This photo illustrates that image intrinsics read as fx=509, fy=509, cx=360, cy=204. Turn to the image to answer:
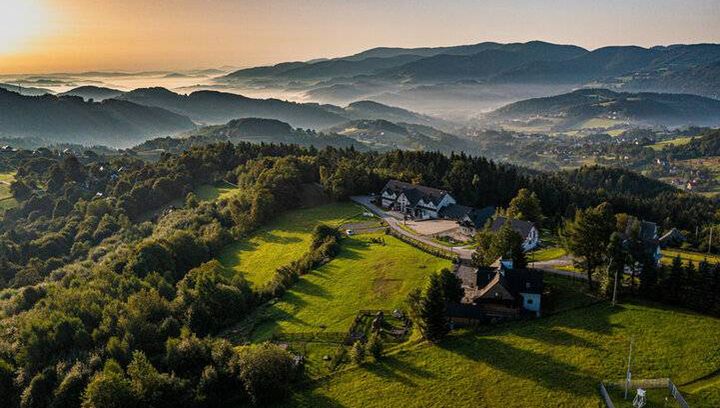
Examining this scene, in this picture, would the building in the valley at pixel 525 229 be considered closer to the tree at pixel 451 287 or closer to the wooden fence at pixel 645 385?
the tree at pixel 451 287

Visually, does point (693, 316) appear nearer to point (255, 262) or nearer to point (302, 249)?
point (302, 249)

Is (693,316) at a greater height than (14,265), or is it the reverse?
(693,316)

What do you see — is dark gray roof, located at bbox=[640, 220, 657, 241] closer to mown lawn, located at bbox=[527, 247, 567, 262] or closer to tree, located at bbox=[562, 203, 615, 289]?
mown lawn, located at bbox=[527, 247, 567, 262]

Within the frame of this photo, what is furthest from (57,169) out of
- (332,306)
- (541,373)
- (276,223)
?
(541,373)

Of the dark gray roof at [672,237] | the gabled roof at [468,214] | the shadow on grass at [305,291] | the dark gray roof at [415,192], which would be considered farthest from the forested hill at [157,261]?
the dark gray roof at [672,237]

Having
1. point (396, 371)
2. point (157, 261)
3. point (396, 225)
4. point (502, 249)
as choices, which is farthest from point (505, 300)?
point (157, 261)

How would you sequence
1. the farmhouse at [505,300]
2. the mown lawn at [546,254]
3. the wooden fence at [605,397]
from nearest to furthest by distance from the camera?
the wooden fence at [605,397] < the farmhouse at [505,300] < the mown lawn at [546,254]

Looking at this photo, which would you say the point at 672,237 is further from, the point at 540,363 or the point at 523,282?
the point at 540,363
